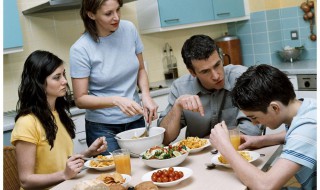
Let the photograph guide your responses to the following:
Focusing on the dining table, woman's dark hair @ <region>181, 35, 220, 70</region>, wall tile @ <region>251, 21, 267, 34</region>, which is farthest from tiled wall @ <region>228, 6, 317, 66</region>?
the dining table

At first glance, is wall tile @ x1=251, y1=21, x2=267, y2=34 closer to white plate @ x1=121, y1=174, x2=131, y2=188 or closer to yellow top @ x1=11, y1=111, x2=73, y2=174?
yellow top @ x1=11, y1=111, x2=73, y2=174

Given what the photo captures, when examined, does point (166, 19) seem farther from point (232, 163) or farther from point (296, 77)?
point (232, 163)

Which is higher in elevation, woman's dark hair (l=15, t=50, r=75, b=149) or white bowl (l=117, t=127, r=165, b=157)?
woman's dark hair (l=15, t=50, r=75, b=149)

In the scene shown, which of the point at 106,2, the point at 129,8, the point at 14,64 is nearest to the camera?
the point at 106,2

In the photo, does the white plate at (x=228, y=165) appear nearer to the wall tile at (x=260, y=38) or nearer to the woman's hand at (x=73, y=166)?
the woman's hand at (x=73, y=166)

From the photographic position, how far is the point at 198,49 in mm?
1999

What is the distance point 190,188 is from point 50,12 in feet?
7.98

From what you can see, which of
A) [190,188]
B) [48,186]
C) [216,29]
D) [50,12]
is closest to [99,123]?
[48,186]

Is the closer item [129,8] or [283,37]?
[129,8]

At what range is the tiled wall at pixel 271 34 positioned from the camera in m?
3.89

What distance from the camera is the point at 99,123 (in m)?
2.34

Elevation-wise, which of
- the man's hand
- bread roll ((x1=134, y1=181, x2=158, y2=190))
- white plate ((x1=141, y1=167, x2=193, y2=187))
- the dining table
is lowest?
the dining table

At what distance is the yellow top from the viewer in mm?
1791

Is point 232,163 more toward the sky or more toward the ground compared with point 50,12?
more toward the ground
